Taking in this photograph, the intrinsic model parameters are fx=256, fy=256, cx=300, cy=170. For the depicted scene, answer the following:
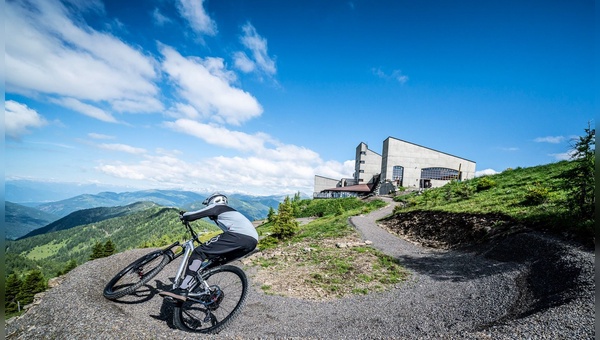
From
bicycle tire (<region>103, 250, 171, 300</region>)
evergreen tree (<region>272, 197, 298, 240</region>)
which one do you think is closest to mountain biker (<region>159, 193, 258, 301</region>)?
bicycle tire (<region>103, 250, 171, 300</region>)

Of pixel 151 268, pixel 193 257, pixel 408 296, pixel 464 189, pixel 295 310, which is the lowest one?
pixel 295 310

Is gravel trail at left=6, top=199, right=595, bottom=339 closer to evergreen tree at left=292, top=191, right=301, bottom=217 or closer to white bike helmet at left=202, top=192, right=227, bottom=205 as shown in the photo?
white bike helmet at left=202, top=192, right=227, bottom=205

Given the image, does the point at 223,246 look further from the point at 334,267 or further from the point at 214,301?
the point at 334,267

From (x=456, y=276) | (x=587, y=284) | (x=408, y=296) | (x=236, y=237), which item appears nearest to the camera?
(x=236, y=237)

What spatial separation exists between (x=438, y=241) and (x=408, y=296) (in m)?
9.12

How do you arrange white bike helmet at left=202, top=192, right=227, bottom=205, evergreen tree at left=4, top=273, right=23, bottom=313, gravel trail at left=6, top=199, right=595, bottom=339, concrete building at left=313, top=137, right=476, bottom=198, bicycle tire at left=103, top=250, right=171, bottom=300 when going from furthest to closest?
1. concrete building at left=313, top=137, right=476, bottom=198
2. evergreen tree at left=4, top=273, right=23, bottom=313
3. bicycle tire at left=103, top=250, right=171, bottom=300
4. white bike helmet at left=202, top=192, right=227, bottom=205
5. gravel trail at left=6, top=199, right=595, bottom=339

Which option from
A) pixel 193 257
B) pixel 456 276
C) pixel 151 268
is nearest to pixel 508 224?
pixel 456 276

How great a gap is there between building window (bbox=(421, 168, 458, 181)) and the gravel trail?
159 ft

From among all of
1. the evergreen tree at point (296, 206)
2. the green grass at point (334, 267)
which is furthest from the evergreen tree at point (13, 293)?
the green grass at point (334, 267)

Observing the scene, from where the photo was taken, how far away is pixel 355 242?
15.9 m

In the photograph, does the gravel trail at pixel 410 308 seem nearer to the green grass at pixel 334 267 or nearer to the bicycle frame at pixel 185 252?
the green grass at pixel 334 267

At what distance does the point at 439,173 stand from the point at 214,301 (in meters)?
59.6

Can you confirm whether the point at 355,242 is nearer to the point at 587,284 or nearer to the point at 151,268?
the point at 587,284

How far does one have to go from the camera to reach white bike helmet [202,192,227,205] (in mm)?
6316
